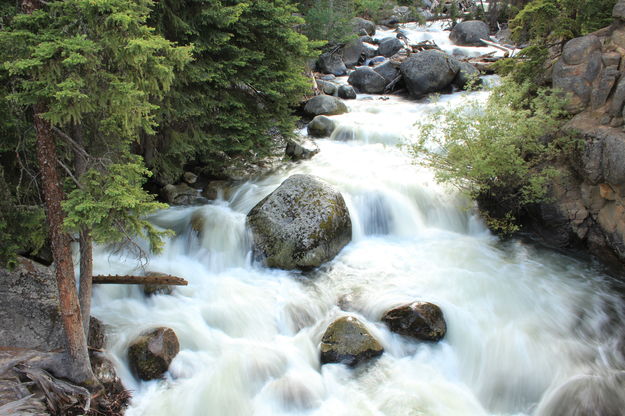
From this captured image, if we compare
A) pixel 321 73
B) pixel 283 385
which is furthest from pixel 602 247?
pixel 321 73

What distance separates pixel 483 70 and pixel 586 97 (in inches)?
445

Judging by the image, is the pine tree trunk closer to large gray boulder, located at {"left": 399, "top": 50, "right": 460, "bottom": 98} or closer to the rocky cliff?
the rocky cliff

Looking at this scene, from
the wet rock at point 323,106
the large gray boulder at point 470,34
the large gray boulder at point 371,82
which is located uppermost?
the large gray boulder at point 470,34

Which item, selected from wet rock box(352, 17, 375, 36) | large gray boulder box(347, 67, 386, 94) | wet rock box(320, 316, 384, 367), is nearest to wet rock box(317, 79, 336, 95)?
large gray boulder box(347, 67, 386, 94)

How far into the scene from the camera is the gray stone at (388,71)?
19.4 metres

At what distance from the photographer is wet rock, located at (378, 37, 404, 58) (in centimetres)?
2417

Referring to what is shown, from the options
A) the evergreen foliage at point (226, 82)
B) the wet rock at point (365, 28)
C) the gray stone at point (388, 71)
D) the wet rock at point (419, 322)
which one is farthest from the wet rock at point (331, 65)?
the wet rock at point (419, 322)

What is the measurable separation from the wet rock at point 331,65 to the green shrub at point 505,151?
1372cm

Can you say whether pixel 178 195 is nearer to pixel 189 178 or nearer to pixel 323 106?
pixel 189 178

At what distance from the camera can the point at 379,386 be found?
5.72 m

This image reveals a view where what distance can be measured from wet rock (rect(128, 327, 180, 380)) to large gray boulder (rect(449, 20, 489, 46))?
965 inches

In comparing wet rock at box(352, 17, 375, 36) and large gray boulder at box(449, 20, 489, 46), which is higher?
wet rock at box(352, 17, 375, 36)

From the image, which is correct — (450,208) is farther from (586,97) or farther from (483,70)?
(483,70)

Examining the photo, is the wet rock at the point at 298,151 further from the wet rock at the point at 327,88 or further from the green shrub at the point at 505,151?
the wet rock at the point at 327,88
